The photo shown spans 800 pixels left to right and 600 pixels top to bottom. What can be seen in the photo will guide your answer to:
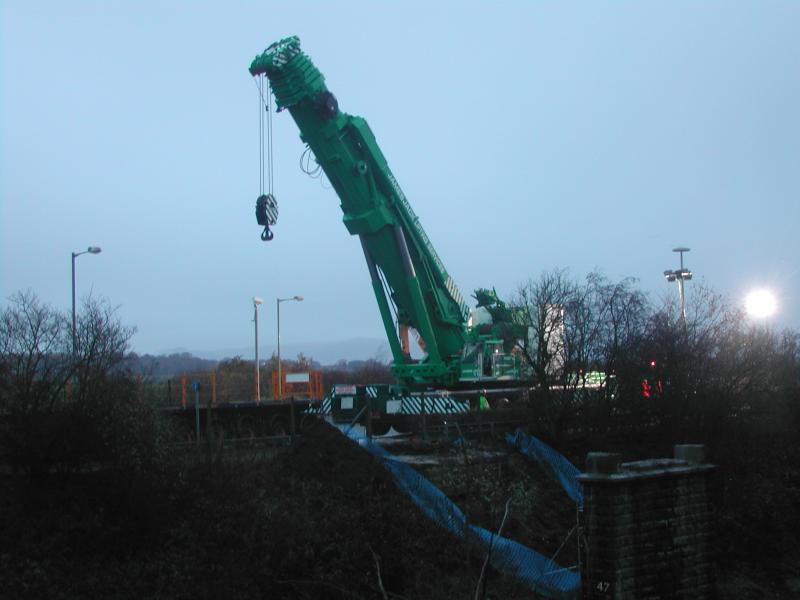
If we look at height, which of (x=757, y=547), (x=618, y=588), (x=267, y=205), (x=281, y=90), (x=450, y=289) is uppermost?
(x=281, y=90)

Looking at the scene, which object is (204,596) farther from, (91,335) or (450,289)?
(450,289)

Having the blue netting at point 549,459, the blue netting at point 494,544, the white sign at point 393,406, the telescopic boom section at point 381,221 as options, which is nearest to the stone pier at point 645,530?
the blue netting at point 494,544

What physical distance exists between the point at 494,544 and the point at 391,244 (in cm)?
1098

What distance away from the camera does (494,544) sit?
1133cm

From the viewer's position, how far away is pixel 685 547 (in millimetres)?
8258

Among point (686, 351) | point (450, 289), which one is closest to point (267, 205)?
point (450, 289)

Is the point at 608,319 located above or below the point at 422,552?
above

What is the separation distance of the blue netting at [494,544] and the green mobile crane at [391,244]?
736 centimetres

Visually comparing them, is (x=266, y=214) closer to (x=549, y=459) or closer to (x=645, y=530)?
(x=549, y=459)

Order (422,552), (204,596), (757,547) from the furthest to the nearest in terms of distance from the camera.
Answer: (757,547) → (422,552) → (204,596)

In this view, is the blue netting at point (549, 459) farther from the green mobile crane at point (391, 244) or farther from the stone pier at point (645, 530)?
the stone pier at point (645, 530)

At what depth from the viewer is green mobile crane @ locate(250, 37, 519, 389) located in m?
19.4

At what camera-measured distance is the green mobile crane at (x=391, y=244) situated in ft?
63.6

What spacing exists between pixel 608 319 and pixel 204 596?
36.7ft
